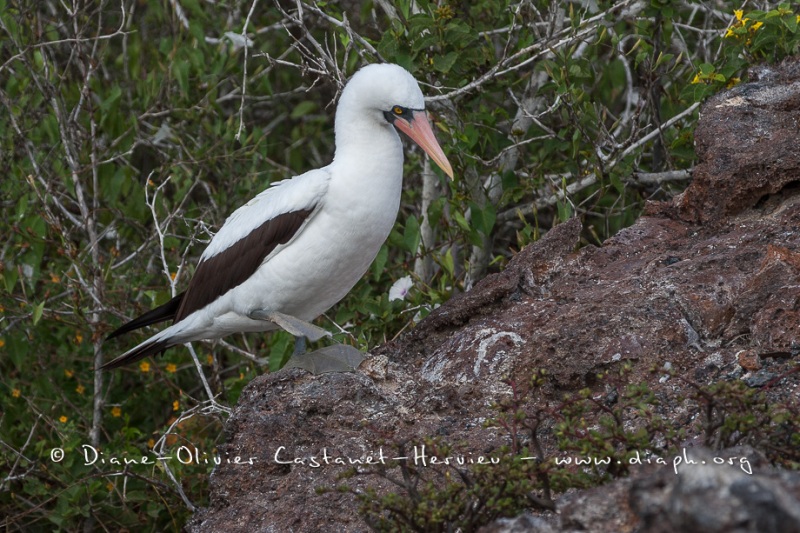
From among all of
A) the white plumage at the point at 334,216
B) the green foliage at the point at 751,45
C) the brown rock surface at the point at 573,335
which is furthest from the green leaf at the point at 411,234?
the green foliage at the point at 751,45

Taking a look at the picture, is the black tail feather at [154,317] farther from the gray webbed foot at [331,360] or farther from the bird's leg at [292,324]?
the gray webbed foot at [331,360]

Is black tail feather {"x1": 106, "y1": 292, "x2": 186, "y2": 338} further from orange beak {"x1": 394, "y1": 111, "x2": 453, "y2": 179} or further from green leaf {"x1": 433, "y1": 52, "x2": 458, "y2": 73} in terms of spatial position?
green leaf {"x1": 433, "y1": 52, "x2": 458, "y2": 73}

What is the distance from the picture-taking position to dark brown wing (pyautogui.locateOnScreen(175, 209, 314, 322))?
4562 mm

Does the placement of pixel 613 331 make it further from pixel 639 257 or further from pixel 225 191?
pixel 225 191

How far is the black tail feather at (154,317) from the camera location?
494 cm

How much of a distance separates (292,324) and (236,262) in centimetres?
38

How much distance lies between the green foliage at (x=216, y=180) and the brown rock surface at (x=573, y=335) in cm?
81

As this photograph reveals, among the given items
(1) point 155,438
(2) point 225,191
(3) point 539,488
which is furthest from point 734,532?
(2) point 225,191

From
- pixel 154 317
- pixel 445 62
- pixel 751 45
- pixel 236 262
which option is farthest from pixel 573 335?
pixel 154 317

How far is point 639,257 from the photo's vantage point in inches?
161

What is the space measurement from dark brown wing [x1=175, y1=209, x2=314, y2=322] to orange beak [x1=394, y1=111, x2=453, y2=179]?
0.51m

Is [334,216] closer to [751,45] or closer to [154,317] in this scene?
[154,317]

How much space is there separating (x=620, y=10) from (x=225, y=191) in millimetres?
2512

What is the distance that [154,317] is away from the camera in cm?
504
